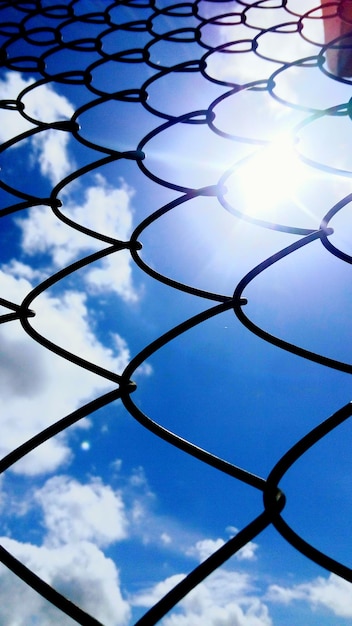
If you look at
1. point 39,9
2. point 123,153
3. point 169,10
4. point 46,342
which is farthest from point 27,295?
point 39,9

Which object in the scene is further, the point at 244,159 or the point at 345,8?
the point at 345,8

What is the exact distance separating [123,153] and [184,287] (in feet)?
2.10

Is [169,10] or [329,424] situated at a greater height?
[169,10]

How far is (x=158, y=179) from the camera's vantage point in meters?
1.95

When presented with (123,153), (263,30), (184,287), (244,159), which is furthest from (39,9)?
(184,287)

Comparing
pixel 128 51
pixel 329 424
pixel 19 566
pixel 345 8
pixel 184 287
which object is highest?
pixel 345 8

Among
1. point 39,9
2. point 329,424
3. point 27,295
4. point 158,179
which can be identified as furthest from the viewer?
point 39,9

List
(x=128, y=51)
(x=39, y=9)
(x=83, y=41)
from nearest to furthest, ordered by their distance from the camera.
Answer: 1. (x=128, y=51)
2. (x=83, y=41)
3. (x=39, y=9)

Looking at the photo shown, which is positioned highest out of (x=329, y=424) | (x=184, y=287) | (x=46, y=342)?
(x=184, y=287)

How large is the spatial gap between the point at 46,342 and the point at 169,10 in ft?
8.17

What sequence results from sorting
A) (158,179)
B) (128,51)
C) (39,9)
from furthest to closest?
(39,9), (128,51), (158,179)

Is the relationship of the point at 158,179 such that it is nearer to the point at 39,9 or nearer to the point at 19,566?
the point at 19,566

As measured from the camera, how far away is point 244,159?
181 cm

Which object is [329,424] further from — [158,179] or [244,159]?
[158,179]
